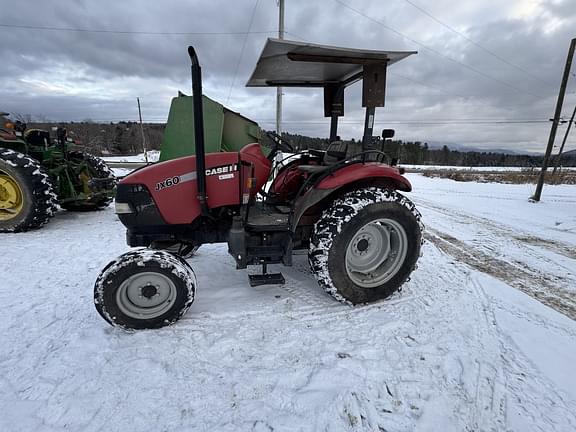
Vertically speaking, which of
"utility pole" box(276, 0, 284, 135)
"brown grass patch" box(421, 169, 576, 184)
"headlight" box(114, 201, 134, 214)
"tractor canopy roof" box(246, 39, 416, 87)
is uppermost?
"utility pole" box(276, 0, 284, 135)

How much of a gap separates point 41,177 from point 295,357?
14.3 ft

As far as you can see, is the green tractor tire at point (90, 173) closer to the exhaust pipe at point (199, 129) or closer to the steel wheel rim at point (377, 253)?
the exhaust pipe at point (199, 129)

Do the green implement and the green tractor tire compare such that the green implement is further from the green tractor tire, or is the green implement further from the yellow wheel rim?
the yellow wheel rim

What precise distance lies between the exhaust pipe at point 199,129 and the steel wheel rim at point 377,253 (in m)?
1.29

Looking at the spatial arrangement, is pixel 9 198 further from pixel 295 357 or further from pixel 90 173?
pixel 295 357

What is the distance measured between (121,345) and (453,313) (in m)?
2.45

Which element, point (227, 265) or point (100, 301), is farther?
point (227, 265)

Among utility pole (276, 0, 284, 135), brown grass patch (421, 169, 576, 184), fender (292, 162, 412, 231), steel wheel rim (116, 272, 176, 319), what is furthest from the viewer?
brown grass patch (421, 169, 576, 184)

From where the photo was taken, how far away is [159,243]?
8.39 feet

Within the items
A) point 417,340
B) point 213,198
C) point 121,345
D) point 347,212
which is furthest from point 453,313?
point 121,345

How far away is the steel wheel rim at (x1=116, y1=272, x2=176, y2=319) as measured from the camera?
2080 mm

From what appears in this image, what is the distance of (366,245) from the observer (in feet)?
8.84

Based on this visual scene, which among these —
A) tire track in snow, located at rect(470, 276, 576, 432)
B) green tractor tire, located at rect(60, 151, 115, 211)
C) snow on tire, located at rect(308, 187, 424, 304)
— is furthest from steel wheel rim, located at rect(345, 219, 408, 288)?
green tractor tire, located at rect(60, 151, 115, 211)

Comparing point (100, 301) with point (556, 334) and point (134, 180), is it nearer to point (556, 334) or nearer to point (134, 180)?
point (134, 180)
